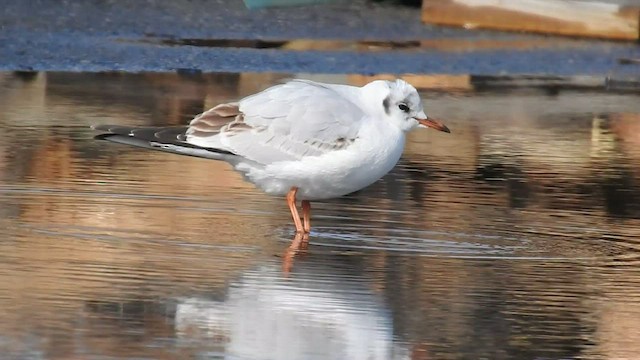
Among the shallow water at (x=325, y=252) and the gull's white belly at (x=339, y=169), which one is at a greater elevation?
the gull's white belly at (x=339, y=169)

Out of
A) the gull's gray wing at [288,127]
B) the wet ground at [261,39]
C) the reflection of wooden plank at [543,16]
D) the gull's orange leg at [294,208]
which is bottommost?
the wet ground at [261,39]

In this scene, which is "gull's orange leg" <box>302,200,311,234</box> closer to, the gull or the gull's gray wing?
the gull

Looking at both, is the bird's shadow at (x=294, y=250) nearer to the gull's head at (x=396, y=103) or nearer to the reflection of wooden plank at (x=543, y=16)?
the gull's head at (x=396, y=103)

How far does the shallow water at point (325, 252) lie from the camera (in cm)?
647

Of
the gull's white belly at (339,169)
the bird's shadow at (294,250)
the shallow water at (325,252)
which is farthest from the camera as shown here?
the gull's white belly at (339,169)

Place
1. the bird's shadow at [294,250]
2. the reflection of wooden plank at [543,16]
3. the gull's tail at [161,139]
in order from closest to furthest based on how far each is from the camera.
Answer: the bird's shadow at [294,250] < the gull's tail at [161,139] < the reflection of wooden plank at [543,16]

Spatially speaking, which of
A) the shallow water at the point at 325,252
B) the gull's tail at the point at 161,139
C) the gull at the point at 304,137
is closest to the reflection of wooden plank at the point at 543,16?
the shallow water at the point at 325,252

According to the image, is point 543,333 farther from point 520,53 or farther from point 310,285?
point 520,53

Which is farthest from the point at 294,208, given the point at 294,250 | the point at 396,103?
the point at 396,103

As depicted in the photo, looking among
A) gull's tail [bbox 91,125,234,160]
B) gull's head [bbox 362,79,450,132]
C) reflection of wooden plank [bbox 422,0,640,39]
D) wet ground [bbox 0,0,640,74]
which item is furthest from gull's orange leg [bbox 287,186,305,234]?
reflection of wooden plank [bbox 422,0,640,39]

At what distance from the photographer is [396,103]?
8781 mm

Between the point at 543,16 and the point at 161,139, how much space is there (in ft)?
29.5

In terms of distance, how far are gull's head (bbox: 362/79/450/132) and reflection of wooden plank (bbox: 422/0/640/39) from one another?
8.21 metres

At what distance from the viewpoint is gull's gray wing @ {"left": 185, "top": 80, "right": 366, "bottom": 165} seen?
856 cm
